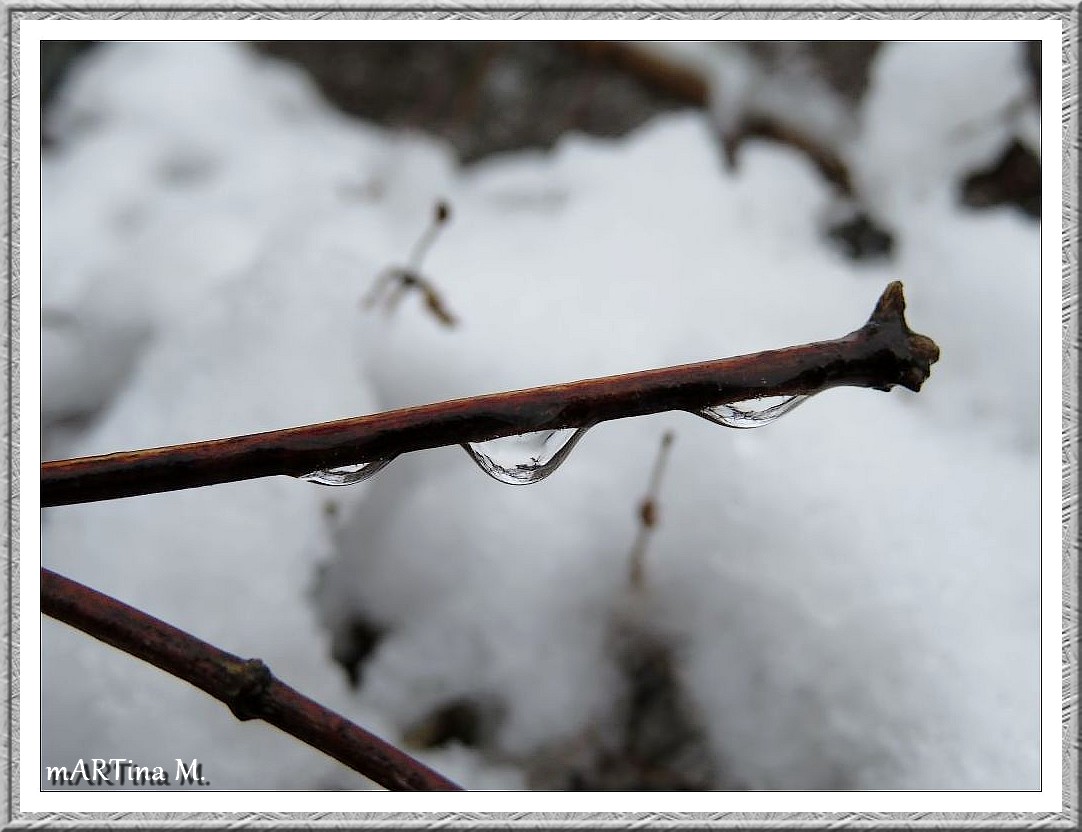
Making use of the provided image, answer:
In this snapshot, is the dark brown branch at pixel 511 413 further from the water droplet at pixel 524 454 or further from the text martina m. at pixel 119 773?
the text martina m. at pixel 119 773

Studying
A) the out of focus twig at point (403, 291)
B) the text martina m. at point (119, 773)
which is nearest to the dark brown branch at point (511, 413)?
the text martina m. at point (119, 773)

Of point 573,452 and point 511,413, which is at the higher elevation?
point 573,452

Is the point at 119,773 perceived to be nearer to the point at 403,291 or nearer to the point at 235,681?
the point at 235,681

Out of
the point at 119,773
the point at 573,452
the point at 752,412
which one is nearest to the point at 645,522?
the point at 573,452

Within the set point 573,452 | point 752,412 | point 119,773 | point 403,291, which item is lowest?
point 119,773

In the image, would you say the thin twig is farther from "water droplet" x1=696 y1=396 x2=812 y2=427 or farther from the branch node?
the branch node

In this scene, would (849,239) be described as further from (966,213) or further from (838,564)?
(838,564)
